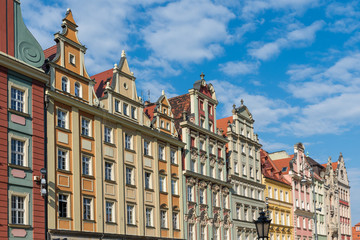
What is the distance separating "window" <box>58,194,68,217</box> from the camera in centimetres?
3938

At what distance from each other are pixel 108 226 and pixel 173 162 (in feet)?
41.0

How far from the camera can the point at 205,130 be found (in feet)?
196

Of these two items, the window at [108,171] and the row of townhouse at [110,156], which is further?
the window at [108,171]

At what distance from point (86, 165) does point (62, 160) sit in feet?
9.19

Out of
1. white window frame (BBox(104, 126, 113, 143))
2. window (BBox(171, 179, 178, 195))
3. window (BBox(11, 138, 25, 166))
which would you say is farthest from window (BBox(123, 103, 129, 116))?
window (BBox(11, 138, 25, 166))

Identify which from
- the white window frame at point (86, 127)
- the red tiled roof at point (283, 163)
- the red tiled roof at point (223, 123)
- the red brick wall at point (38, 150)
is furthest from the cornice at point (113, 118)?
the red tiled roof at point (283, 163)

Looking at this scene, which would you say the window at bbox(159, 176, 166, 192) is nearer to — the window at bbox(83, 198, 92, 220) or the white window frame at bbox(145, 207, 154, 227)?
the white window frame at bbox(145, 207, 154, 227)

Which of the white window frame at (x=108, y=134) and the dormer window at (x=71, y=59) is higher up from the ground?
the dormer window at (x=71, y=59)

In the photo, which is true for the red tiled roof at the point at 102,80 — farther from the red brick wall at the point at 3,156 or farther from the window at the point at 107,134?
the red brick wall at the point at 3,156

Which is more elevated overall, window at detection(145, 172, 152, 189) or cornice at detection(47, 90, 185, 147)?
cornice at detection(47, 90, 185, 147)

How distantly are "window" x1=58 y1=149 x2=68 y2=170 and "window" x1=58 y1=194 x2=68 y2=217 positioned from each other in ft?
7.02

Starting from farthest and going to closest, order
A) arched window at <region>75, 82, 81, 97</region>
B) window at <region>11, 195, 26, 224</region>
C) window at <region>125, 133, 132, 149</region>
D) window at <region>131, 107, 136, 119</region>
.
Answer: window at <region>131, 107, 136, 119</region>
window at <region>125, 133, 132, 149</region>
arched window at <region>75, 82, 81, 97</region>
window at <region>11, 195, 26, 224</region>

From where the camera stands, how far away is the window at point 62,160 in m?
40.2

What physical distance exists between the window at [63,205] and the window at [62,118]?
208 inches
